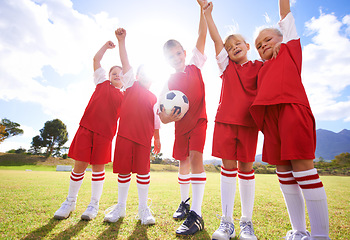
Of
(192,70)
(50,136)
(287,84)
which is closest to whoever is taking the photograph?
(287,84)

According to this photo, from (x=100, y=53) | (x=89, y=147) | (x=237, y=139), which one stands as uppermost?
(x=100, y=53)

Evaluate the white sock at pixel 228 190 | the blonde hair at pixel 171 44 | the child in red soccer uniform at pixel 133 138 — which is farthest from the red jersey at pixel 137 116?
the white sock at pixel 228 190

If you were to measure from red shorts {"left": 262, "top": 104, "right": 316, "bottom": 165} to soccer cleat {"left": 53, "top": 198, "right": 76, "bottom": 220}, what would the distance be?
2899 millimetres

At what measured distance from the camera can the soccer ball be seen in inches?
106

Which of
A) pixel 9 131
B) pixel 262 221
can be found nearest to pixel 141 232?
pixel 262 221

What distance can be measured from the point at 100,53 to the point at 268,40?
304 centimetres

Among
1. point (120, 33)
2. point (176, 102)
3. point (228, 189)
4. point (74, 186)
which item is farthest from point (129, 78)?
point (228, 189)

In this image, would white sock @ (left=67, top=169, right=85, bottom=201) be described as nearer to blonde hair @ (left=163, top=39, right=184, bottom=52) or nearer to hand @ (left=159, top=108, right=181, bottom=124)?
hand @ (left=159, top=108, right=181, bottom=124)

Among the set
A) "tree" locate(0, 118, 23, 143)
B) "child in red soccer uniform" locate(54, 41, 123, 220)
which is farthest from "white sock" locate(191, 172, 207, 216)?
"tree" locate(0, 118, 23, 143)

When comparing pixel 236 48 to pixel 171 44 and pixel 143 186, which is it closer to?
pixel 171 44

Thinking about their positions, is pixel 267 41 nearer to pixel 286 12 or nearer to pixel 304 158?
pixel 286 12

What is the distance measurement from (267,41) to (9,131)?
70185 mm

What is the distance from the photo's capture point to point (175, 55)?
9.94 feet

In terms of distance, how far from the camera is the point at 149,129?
313cm
